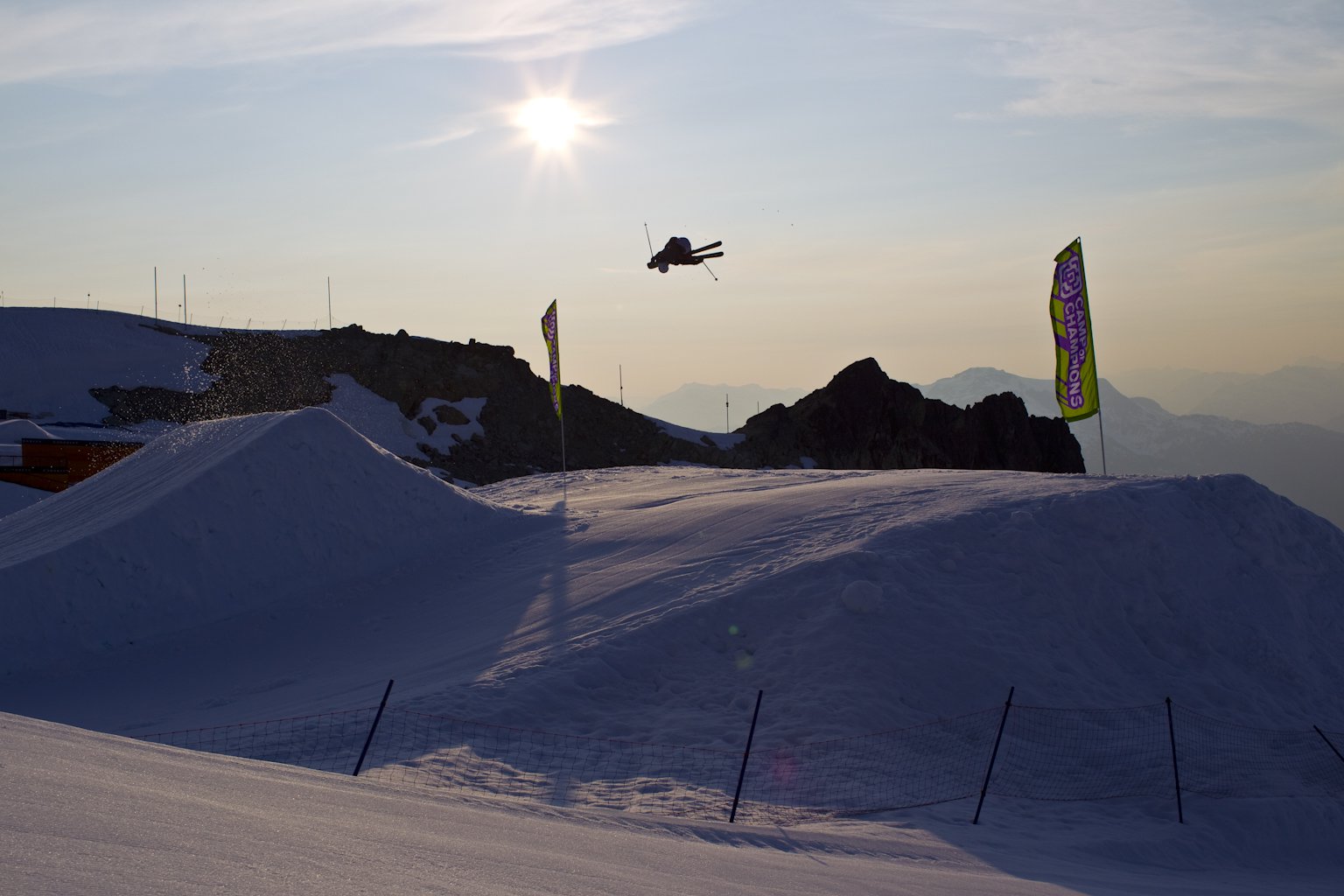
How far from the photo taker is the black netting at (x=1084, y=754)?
12.6 meters

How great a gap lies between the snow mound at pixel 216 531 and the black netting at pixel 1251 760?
1316cm

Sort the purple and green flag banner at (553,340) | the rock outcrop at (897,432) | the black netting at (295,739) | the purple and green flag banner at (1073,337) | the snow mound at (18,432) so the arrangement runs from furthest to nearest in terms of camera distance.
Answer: the rock outcrop at (897,432), the snow mound at (18,432), the purple and green flag banner at (553,340), the purple and green flag banner at (1073,337), the black netting at (295,739)

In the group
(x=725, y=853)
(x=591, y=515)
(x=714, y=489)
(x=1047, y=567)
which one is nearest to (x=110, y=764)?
(x=725, y=853)

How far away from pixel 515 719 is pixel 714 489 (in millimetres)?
12411

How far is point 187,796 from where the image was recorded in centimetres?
611

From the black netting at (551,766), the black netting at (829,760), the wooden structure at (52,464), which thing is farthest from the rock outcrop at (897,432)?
the black netting at (551,766)

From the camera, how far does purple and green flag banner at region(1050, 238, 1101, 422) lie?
68.6 feet

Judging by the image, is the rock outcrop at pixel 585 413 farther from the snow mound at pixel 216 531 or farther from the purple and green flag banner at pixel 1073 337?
the purple and green flag banner at pixel 1073 337

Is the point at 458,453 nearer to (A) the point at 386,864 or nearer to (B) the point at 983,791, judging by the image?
(B) the point at 983,791

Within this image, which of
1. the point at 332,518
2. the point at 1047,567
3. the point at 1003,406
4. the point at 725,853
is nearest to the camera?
the point at 725,853

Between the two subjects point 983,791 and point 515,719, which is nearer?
point 983,791

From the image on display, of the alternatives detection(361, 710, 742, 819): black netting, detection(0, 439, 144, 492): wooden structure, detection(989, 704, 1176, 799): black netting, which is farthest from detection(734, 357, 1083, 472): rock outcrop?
detection(361, 710, 742, 819): black netting

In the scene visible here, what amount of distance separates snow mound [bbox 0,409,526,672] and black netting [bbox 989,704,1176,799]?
11733mm

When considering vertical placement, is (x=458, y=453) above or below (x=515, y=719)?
above
